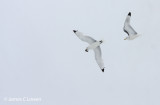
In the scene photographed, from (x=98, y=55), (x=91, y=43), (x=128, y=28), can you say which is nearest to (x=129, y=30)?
(x=128, y=28)

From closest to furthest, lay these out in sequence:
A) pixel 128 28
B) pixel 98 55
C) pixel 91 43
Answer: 1. pixel 91 43
2. pixel 128 28
3. pixel 98 55

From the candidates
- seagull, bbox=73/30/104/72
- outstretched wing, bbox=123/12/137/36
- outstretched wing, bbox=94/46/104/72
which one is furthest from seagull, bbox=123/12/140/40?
outstretched wing, bbox=94/46/104/72

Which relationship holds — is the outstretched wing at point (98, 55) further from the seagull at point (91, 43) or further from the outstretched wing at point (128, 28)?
the outstretched wing at point (128, 28)

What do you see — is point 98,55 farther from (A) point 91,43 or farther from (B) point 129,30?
(B) point 129,30

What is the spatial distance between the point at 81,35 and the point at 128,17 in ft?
18.3

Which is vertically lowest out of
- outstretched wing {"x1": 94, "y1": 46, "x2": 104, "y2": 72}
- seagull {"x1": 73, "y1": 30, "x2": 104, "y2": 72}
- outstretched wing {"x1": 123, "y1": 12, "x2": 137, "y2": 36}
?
outstretched wing {"x1": 94, "y1": 46, "x2": 104, "y2": 72}

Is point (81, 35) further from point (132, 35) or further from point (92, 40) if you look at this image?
point (132, 35)

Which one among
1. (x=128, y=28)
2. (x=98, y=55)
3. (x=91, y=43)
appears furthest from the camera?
(x=98, y=55)

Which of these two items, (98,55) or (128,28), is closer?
(128,28)

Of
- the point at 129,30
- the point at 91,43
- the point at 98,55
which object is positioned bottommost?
the point at 98,55

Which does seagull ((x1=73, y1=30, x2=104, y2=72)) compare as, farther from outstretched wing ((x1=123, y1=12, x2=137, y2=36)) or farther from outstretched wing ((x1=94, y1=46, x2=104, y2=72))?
outstretched wing ((x1=123, y1=12, x2=137, y2=36))

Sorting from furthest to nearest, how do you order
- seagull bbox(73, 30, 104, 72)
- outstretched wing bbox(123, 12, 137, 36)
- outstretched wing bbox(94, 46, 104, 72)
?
1. outstretched wing bbox(94, 46, 104, 72)
2. outstretched wing bbox(123, 12, 137, 36)
3. seagull bbox(73, 30, 104, 72)

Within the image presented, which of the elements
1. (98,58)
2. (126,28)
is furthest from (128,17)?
(98,58)

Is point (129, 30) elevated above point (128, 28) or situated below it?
below
